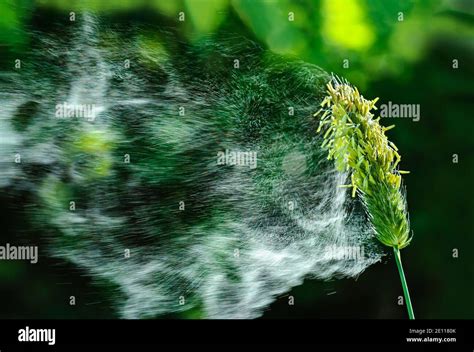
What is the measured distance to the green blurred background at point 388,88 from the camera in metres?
2.77

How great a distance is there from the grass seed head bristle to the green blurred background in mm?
129

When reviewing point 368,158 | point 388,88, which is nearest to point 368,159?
point 368,158

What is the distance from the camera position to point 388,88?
9.19 feet

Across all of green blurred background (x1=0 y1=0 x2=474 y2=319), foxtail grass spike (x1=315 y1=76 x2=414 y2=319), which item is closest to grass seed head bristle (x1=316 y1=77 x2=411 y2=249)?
foxtail grass spike (x1=315 y1=76 x2=414 y2=319)

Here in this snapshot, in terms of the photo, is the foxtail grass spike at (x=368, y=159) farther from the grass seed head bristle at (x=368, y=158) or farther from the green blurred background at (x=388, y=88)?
the green blurred background at (x=388, y=88)

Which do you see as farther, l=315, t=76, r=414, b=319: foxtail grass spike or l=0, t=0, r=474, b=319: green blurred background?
l=0, t=0, r=474, b=319: green blurred background

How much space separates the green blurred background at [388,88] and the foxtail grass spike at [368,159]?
0.10 m

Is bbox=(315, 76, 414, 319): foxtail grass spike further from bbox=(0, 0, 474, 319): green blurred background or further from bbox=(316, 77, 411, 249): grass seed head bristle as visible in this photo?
bbox=(0, 0, 474, 319): green blurred background

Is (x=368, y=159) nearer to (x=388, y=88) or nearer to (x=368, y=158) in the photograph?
(x=368, y=158)

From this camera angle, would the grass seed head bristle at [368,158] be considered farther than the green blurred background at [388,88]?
No

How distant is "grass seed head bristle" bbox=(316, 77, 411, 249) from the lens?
2580 millimetres

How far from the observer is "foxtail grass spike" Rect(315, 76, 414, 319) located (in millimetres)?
2580

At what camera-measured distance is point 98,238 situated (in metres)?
2.76

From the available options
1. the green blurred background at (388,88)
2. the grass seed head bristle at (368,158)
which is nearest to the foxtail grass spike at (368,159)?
the grass seed head bristle at (368,158)
